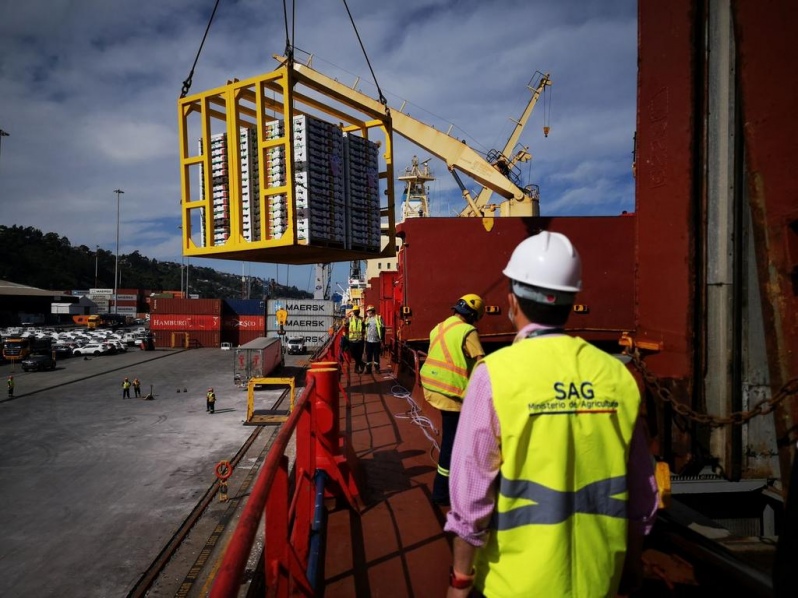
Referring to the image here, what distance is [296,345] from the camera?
37250mm

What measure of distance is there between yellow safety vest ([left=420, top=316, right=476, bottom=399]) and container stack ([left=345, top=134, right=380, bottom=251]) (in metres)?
3.52

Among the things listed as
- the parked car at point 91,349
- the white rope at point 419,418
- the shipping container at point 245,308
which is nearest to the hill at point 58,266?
the shipping container at point 245,308

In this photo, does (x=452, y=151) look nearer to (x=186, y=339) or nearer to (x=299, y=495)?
(x=299, y=495)

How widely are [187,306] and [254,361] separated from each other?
2425 cm

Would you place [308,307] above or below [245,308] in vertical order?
above

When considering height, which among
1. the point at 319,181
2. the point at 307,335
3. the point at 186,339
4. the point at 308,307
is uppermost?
the point at 319,181

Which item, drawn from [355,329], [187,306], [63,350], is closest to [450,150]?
[355,329]

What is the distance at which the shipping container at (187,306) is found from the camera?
44719 millimetres

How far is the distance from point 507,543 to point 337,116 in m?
8.07

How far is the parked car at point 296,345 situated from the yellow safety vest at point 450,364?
114ft

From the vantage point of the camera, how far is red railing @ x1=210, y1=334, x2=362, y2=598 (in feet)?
4.54

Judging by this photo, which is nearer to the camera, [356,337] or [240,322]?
[356,337]

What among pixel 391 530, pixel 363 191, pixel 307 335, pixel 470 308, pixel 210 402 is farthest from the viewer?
pixel 307 335

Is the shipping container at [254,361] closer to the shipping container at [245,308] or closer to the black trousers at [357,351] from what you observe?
the black trousers at [357,351]
